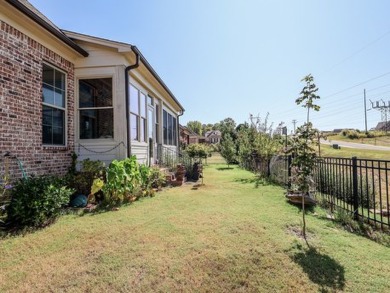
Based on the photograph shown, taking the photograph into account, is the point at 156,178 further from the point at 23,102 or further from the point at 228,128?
the point at 228,128

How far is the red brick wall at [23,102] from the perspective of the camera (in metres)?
4.71

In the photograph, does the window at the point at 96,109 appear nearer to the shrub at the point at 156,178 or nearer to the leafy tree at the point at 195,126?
the shrub at the point at 156,178

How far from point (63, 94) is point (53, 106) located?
58cm

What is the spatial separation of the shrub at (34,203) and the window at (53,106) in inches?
69.9

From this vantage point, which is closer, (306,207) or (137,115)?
(306,207)

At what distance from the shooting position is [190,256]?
3197 mm

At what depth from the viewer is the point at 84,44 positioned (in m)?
7.12

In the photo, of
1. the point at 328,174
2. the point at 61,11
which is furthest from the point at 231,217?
the point at 61,11

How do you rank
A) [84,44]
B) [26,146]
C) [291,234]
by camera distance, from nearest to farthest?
[291,234], [26,146], [84,44]

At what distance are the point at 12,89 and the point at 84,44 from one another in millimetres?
2970

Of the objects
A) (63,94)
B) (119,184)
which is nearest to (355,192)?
(119,184)

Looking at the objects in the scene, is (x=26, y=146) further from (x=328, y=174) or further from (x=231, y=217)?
(x=328, y=174)

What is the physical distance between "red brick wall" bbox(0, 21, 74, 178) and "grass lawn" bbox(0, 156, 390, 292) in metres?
1.77

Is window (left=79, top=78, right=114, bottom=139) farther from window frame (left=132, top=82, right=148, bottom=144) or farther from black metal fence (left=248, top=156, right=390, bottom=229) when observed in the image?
black metal fence (left=248, top=156, right=390, bottom=229)
